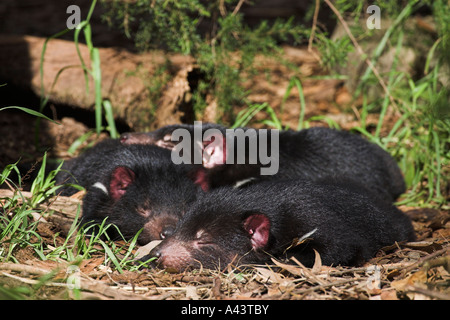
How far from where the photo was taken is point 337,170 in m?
5.14

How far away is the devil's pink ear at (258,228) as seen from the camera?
339 cm

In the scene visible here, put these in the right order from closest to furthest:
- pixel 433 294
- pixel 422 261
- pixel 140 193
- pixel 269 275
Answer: pixel 433 294
pixel 422 261
pixel 269 275
pixel 140 193

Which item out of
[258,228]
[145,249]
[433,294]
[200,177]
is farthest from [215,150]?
[433,294]

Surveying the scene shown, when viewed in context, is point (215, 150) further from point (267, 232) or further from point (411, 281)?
point (411, 281)

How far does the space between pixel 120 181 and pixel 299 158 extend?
1.82m

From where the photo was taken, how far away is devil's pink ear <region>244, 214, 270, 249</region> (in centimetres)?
339

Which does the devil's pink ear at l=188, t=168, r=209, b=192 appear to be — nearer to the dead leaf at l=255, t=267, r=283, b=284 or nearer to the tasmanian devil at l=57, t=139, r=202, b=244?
the tasmanian devil at l=57, t=139, r=202, b=244

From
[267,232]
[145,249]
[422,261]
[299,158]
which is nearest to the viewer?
[422,261]

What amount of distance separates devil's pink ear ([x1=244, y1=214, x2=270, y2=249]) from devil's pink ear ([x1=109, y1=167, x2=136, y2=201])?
116 cm

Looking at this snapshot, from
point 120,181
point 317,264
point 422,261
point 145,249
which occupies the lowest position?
point 145,249

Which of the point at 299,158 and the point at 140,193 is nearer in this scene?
the point at 140,193

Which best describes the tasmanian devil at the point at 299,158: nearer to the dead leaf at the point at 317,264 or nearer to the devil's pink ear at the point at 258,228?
the devil's pink ear at the point at 258,228

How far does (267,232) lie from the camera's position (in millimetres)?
3395
